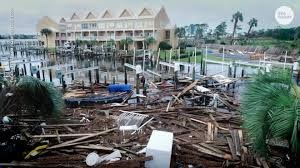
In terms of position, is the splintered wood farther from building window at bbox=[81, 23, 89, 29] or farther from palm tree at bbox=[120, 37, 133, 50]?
building window at bbox=[81, 23, 89, 29]

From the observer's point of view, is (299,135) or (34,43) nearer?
(299,135)

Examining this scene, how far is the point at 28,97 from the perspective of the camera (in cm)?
713

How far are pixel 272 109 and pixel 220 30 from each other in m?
81.0

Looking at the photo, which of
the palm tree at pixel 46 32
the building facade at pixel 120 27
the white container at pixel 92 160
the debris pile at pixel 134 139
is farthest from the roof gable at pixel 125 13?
the white container at pixel 92 160

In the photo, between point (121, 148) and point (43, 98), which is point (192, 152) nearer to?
point (121, 148)

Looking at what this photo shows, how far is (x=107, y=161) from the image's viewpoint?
25.3ft

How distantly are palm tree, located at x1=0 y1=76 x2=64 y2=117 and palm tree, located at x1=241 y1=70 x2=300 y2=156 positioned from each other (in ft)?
16.4

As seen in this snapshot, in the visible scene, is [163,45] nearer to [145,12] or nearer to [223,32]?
[145,12]

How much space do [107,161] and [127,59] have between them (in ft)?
126

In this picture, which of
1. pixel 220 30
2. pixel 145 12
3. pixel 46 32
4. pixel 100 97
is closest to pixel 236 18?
pixel 220 30

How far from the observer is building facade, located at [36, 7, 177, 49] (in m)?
54.4

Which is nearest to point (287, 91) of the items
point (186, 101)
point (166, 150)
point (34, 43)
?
point (166, 150)

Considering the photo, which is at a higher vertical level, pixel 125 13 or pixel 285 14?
pixel 125 13

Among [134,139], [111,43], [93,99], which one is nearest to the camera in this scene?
[134,139]
